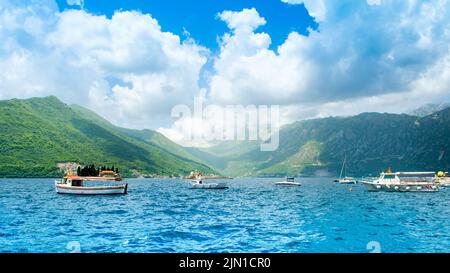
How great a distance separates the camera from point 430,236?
27266 millimetres

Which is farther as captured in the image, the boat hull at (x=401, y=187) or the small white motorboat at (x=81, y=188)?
the boat hull at (x=401, y=187)

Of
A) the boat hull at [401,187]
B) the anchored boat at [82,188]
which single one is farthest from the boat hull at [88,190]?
the boat hull at [401,187]

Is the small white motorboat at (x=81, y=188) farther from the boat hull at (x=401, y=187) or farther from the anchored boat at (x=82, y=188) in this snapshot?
the boat hull at (x=401, y=187)

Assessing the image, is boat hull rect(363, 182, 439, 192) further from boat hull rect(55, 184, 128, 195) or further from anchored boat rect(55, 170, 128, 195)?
boat hull rect(55, 184, 128, 195)

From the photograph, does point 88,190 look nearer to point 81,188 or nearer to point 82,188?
point 82,188

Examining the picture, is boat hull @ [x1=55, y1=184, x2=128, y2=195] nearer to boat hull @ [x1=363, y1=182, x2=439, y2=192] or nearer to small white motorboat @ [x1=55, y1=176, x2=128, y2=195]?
small white motorboat @ [x1=55, y1=176, x2=128, y2=195]

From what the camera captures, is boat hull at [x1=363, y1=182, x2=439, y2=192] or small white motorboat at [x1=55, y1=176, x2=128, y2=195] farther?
boat hull at [x1=363, y1=182, x2=439, y2=192]

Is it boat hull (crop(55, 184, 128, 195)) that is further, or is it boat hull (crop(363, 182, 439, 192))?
boat hull (crop(363, 182, 439, 192))

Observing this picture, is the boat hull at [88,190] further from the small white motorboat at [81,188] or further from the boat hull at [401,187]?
the boat hull at [401,187]

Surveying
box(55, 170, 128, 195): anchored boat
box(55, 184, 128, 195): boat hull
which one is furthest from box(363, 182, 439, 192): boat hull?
box(55, 184, 128, 195): boat hull

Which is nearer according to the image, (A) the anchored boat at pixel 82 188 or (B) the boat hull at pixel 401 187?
(A) the anchored boat at pixel 82 188
